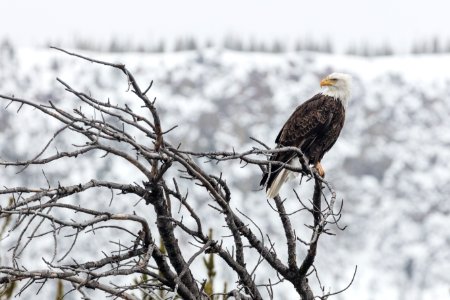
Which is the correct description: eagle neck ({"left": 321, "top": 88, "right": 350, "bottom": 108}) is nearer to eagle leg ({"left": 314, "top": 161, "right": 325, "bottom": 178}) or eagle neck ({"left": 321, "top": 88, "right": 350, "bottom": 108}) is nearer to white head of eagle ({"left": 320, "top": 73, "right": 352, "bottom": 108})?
white head of eagle ({"left": 320, "top": 73, "right": 352, "bottom": 108})

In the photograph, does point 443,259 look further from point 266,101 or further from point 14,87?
point 14,87

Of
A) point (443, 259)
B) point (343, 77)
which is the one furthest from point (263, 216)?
point (343, 77)

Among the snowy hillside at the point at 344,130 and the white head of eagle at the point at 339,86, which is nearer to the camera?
the white head of eagle at the point at 339,86

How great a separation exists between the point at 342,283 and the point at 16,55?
136 ft

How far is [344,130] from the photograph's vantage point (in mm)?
103500

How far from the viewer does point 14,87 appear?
10212 centimetres

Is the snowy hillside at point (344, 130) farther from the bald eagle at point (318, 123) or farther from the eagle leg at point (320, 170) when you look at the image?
the eagle leg at point (320, 170)

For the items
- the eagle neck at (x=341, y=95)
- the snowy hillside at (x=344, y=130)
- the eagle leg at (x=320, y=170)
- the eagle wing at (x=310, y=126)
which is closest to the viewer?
the eagle leg at (x=320, y=170)

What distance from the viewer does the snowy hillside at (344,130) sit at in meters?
91.7

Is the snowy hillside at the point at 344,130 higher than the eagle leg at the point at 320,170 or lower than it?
higher

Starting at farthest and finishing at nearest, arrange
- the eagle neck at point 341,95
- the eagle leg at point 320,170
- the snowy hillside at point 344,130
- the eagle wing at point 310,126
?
the snowy hillside at point 344,130
the eagle neck at point 341,95
the eagle wing at point 310,126
the eagle leg at point 320,170

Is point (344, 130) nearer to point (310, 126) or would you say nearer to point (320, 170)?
point (310, 126)

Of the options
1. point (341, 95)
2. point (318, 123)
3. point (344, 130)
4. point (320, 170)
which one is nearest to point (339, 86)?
point (341, 95)

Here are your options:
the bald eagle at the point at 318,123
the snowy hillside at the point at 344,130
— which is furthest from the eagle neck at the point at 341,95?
the snowy hillside at the point at 344,130
